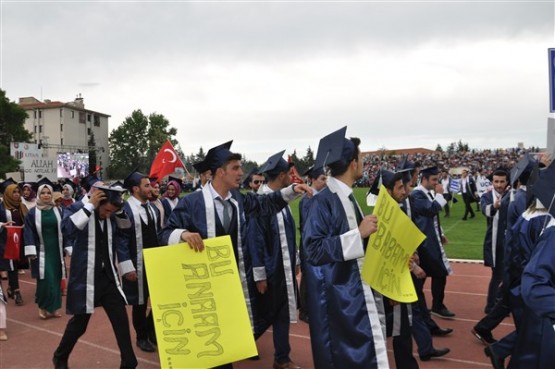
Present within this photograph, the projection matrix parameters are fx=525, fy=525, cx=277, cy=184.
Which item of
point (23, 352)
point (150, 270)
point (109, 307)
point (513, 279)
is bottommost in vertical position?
point (23, 352)

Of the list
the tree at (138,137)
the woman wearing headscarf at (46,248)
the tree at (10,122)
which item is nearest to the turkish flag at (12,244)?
the woman wearing headscarf at (46,248)

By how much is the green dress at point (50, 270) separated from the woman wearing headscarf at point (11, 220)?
71 cm

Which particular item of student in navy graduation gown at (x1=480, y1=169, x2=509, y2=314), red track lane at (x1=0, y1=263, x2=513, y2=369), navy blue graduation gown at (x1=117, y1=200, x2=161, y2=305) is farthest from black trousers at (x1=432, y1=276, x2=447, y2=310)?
navy blue graduation gown at (x1=117, y1=200, x2=161, y2=305)

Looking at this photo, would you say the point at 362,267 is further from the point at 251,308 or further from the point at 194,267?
the point at 251,308

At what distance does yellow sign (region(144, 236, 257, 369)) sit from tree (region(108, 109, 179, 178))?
90.4m

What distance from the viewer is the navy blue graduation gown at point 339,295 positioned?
3271 mm

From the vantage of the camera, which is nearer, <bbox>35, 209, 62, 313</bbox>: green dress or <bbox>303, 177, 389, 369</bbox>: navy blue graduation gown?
<bbox>303, 177, 389, 369</bbox>: navy blue graduation gown

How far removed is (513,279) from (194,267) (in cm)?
285

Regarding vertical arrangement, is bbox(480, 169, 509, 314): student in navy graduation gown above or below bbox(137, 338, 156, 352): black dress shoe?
above

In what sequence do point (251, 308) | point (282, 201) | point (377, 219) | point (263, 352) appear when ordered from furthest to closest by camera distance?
1. point (263, 352)
2. point (282, 201)
3. point (251, 308)
4. point (377, 219)

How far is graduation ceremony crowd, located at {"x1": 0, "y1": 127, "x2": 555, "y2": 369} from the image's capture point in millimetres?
3293

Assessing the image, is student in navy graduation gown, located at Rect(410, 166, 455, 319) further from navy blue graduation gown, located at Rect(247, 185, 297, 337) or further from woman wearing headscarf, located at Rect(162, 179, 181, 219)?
woman wearing headscarf, located at Rect(162, 179, 181, 219)

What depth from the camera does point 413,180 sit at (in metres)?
5.82

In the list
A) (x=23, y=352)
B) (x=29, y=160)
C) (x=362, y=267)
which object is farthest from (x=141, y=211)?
(x=29, y=160)
